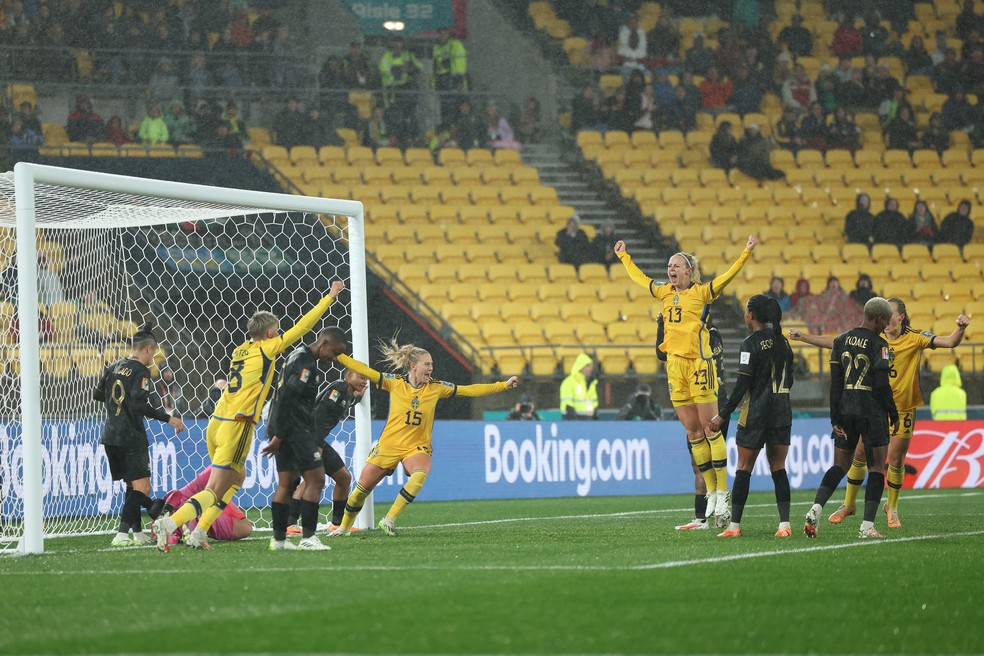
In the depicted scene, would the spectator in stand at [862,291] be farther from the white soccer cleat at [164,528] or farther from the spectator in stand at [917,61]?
the white soccer cleat at [164,528]

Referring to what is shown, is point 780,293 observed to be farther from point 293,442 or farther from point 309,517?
point 293,442

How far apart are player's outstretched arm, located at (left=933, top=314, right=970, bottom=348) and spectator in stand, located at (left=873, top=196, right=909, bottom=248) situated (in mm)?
15314

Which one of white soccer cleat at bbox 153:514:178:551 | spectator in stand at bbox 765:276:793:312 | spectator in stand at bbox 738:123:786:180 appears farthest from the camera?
spectator in stand at bbox 738:123:786:180

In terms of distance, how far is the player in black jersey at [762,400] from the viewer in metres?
9.97

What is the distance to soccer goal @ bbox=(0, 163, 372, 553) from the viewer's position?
10.0 m

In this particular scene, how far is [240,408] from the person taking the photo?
32.0 ft

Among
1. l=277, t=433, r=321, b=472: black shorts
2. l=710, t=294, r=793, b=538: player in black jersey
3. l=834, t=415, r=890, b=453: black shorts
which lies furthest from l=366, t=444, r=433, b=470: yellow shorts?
l=834, t=415, r=890, b=453: black shorts

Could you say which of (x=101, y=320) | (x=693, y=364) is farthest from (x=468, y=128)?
(x=693, y=364)

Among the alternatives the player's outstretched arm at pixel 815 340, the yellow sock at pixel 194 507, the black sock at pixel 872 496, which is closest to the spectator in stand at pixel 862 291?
the player's outstretched arm at pixel 815 340

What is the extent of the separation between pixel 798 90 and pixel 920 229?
4.80m

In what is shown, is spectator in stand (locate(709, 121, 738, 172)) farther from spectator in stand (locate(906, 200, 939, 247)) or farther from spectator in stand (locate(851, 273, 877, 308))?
spectator in stand (locate(851, 273, 877, 308))

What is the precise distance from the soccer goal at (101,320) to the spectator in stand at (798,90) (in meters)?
13.6

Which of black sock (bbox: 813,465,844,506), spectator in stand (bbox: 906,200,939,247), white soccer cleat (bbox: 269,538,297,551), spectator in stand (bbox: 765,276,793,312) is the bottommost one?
white soccer cleat (bbox: 269,538,297,551)

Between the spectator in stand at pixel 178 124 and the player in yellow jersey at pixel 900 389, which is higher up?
the spectator in stand at pixel 178 124
